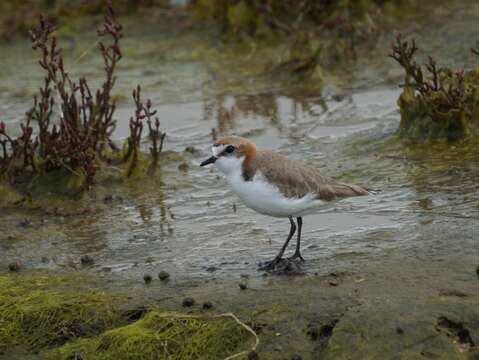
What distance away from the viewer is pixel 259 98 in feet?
44.6

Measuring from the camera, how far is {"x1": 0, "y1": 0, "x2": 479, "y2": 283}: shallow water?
8.22 m

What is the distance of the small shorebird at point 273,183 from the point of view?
7.74 meters

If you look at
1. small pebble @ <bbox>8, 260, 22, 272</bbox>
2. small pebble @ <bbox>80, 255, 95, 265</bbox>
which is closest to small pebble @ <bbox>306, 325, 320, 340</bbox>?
small pebble @ <bbox>80, 255, 95, 265</bbox>

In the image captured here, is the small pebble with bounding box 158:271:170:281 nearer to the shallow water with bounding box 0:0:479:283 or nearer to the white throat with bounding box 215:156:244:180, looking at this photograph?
the shallow water with bounding box 0:0:479:283

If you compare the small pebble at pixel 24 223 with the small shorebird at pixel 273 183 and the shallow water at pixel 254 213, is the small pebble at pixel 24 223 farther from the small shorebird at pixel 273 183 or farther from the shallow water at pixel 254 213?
the small shorebird at pixel 273 183

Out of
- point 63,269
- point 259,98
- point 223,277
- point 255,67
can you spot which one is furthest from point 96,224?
point 255,67

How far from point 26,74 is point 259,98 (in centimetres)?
417

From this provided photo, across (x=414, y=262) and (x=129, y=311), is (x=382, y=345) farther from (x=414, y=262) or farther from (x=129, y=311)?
(x=129, y=311)

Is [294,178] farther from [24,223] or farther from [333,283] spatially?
[24,223]

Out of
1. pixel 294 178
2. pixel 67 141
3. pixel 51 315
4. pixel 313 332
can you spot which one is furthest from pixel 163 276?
pixel 67 141

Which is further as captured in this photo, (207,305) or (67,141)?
(67,141)

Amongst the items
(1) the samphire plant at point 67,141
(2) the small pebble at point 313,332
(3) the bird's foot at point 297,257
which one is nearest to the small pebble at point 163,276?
(3) the bird's foot at point 297,257

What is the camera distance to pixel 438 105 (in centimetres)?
1080

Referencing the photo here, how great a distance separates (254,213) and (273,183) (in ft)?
5.93
